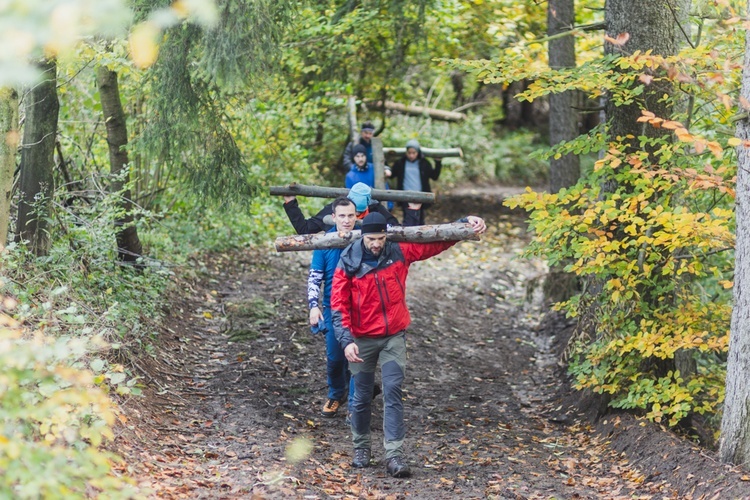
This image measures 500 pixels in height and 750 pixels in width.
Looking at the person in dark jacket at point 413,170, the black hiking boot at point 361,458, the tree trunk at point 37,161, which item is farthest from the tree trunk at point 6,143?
the person in dark jacket at point 413,170

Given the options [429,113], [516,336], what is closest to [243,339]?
[516,336]

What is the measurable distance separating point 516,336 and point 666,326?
16.3 ft

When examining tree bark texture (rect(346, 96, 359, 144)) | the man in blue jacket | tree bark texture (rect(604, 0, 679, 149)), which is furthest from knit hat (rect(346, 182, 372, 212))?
tree bark texture (rect(346, 96, 359, 144))

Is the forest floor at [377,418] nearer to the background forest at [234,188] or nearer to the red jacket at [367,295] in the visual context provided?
the background forest at [234,188]

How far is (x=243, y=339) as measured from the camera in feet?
33.7

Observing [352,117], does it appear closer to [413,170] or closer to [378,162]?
[413,170]

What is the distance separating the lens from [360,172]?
11430 mm

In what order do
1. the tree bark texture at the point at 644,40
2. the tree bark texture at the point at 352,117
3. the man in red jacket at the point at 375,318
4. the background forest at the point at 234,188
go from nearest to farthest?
the background forest at the point at 234,188 < the man in red jacket at the point at 375,318 < the tree bark texture at the point at 644,40 < the tree bark texture at the point at 352,117

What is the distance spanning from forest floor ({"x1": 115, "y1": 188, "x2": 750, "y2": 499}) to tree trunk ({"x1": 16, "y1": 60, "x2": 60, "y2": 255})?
1.69m

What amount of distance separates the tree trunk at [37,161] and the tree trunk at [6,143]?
79 centimetres

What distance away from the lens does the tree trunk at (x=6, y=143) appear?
7.22 meters

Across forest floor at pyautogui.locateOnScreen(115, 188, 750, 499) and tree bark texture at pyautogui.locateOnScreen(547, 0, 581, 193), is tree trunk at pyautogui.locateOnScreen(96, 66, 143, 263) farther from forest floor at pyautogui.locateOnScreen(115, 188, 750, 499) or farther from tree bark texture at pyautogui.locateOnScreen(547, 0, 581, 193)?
tree bark texture at pyautogui.locateOnScreen(547, 0, 581, 193)

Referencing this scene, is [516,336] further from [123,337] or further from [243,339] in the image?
[123,337]

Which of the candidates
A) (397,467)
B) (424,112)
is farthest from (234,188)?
(424,112)
